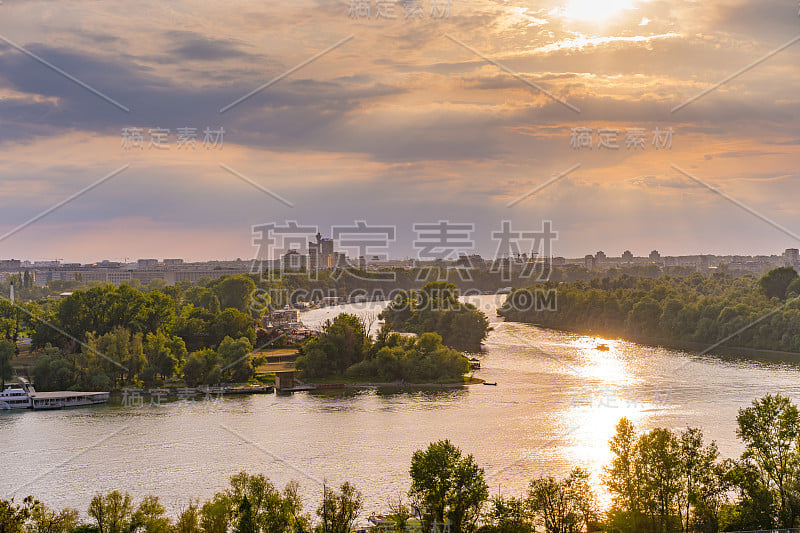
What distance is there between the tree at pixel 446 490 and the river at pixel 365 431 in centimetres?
170

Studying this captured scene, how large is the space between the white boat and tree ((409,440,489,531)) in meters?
10.6

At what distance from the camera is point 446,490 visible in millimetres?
6945

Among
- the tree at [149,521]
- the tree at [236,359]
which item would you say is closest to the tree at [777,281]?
the tree at [236,359]

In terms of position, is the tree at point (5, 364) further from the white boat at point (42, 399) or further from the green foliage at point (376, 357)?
the green foliage at point (376, 357)

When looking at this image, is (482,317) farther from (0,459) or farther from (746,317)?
(0,459)

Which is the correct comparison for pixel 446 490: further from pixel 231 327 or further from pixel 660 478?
pixel 231 327

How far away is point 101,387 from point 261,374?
3771mm

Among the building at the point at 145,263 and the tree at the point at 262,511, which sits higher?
Result: the building at the point at 145,263

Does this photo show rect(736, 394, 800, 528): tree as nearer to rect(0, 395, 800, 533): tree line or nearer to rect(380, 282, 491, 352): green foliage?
rect(0, 395, 800, 533): tree line

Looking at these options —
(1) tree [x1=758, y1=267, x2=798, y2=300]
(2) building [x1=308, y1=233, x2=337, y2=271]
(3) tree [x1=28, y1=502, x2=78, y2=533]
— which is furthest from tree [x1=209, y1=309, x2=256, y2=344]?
(2) building [x1=308, y1=233, x2=337, y2=271]

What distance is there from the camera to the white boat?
14.8 m

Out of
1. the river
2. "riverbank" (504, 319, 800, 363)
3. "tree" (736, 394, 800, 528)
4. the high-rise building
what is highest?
the high-rise building

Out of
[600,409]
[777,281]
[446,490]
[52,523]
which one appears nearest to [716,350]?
[777,281]

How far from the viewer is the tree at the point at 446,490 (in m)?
6.73
